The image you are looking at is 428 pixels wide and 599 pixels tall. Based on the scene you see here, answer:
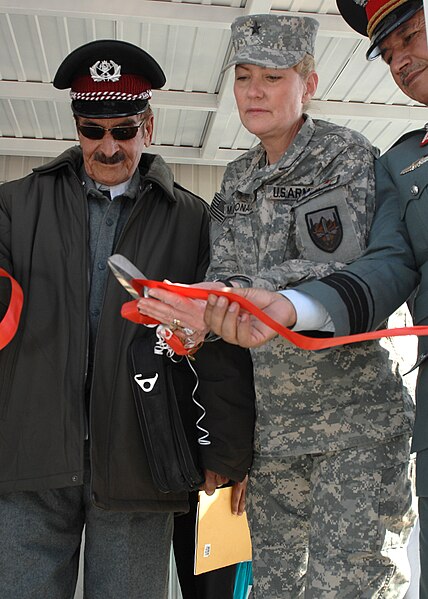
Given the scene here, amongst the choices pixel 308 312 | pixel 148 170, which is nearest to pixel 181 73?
pixel 148 170

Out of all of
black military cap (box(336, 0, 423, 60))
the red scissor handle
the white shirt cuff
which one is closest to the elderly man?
the red scissor handle

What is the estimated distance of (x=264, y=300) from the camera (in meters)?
1.69

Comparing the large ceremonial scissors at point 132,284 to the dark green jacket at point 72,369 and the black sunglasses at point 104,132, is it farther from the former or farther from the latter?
the black sunglasses at point 104,132

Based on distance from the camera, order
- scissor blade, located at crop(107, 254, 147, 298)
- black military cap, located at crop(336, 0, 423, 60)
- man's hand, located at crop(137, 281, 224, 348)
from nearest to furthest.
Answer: scissor blade, located at crop(107, 254, 147, 298) → man's hand, located at crop(137, 281, 224, 348) → black military cap, located at crop(336, 0, 423, 60)

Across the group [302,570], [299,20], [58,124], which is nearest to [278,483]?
[302,570]

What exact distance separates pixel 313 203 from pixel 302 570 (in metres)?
0.89

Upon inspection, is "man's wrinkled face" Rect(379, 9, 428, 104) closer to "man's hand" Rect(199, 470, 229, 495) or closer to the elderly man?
the elderly man

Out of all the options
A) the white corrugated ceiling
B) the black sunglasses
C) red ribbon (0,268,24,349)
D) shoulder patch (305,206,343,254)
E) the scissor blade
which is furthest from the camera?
the white corrugated ceiling

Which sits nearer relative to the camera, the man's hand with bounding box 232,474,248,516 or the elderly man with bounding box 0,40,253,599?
the elderly man with bounding box 0,40,253,599

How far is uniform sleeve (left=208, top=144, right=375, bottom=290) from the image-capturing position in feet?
6.07

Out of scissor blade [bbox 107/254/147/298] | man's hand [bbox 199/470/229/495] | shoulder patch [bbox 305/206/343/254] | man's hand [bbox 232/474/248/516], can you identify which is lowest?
man's hand [bbox 232/474/248/516]

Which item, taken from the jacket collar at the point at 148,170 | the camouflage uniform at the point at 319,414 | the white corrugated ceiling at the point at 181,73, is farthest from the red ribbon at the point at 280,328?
the white corrugated ceiling at the point at 181,73

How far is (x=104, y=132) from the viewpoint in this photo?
7.88ft

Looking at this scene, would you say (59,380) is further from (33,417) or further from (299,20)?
(299,20)
